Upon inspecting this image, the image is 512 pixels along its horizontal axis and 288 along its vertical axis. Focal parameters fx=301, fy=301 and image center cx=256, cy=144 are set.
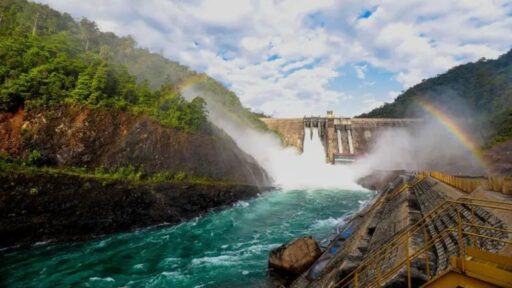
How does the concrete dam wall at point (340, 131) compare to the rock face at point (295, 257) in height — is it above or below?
above

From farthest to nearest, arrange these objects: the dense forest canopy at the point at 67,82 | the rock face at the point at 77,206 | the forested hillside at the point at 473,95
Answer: the forested hillside at the point at 473,95, the dense forest canopy at the point at 67,82, the rock face at the point at 77,206

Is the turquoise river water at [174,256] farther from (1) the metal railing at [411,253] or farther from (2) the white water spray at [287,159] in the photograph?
(2) the white water spray at [287,159]

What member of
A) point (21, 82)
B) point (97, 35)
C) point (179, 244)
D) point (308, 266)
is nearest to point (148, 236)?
point (179, 244)

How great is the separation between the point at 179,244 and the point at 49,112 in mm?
14157

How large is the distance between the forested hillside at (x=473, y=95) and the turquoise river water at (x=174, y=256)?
1872 inches

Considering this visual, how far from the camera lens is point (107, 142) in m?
24.0

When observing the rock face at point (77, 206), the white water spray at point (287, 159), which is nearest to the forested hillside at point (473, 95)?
the white water spray at point (287, 159)

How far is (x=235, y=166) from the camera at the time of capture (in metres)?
32.9

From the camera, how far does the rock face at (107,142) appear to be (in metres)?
20.9

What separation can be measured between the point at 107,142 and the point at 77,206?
6.52 meters

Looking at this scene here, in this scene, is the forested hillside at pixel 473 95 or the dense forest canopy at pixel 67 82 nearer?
the dense forest canopy at pixel 67 82

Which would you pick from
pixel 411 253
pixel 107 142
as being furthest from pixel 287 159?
pixel 411 253

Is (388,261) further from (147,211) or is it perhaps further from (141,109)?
(141,109)

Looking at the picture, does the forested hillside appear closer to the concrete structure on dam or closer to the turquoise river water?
the concrete structure on dam
